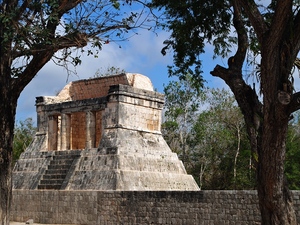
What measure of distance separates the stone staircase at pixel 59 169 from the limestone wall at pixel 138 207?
583 mm

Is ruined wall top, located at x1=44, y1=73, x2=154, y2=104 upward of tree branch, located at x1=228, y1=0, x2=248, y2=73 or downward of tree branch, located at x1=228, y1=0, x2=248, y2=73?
upward

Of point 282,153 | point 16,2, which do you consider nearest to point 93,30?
point 16,2

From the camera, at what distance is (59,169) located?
65.2 ft

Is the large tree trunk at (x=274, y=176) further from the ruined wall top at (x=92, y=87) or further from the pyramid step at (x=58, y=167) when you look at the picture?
the ruined wall top at (x=92, y=87)

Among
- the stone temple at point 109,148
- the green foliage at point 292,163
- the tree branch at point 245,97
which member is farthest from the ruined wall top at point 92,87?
the tree branch at point 245,97

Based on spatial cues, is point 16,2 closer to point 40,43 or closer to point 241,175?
point 40,43

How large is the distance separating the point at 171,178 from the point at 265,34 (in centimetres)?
1260

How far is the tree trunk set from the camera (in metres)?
9.00

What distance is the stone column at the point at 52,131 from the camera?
21.5 metres

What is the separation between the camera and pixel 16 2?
9.76m

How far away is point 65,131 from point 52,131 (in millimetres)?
751

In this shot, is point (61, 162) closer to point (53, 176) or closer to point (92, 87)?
point (53, 176)

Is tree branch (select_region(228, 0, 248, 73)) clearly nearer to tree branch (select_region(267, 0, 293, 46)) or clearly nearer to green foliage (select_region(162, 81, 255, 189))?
tree branch (select_region(267, 0, 293, 46))

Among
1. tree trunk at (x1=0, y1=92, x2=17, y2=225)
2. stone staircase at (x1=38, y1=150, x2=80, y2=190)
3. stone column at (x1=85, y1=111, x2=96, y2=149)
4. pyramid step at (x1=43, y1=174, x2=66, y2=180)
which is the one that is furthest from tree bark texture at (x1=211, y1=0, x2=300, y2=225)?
stone column at (x1=85, y1=111, x2=96, y2=149)
